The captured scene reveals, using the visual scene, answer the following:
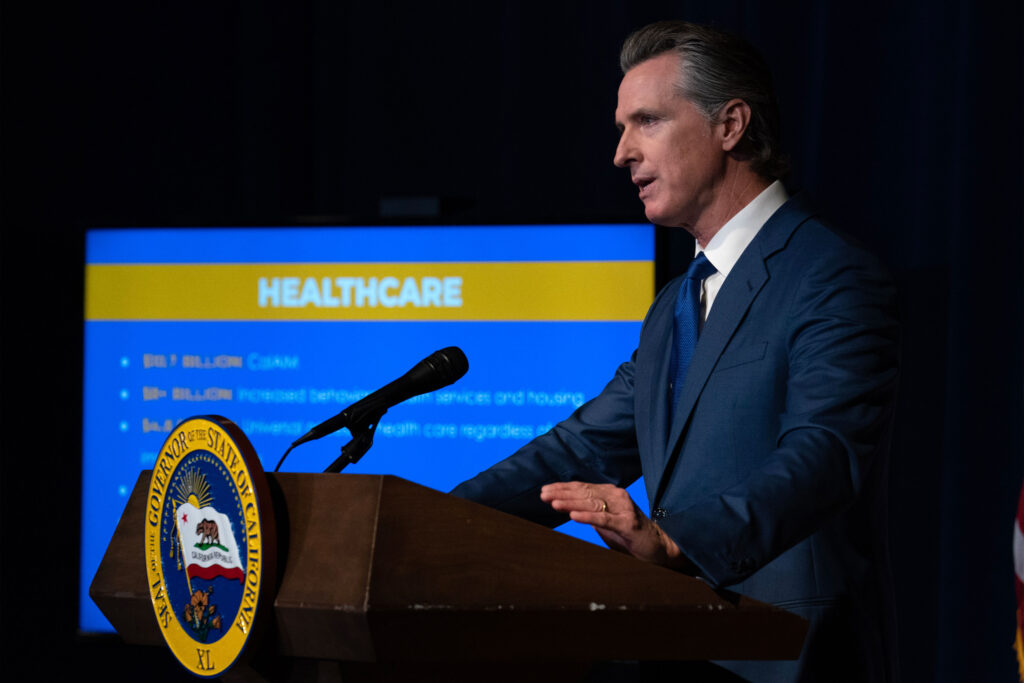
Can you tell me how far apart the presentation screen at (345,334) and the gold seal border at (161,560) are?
5.82 feet

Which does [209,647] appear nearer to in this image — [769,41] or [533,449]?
[533,449]

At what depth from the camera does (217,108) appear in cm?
390

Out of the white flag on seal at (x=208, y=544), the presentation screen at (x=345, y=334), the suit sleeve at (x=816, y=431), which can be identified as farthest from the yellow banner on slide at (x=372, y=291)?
the white flag on seal at (x=208, y=544)

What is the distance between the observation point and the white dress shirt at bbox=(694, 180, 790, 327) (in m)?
1.71

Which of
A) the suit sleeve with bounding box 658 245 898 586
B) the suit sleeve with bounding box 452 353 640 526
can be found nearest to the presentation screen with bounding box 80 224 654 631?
the suit sleeve with bounding box 452 353 640 526

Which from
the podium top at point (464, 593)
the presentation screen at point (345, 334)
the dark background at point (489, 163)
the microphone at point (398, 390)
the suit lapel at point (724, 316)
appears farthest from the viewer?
the presentation screen at point (345, 334)

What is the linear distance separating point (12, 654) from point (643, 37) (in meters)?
2.75

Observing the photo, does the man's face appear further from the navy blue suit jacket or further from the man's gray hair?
the navy blue suit jacket

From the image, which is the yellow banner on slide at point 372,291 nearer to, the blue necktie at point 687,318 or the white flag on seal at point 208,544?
the blue necktie at point 687,318

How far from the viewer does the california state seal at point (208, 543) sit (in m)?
1.08

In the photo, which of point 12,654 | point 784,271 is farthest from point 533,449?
point 12,654

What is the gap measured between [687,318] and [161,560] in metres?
0.84

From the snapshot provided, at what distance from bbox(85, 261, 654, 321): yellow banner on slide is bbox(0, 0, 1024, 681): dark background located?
0.13m

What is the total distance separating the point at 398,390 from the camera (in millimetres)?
1414
